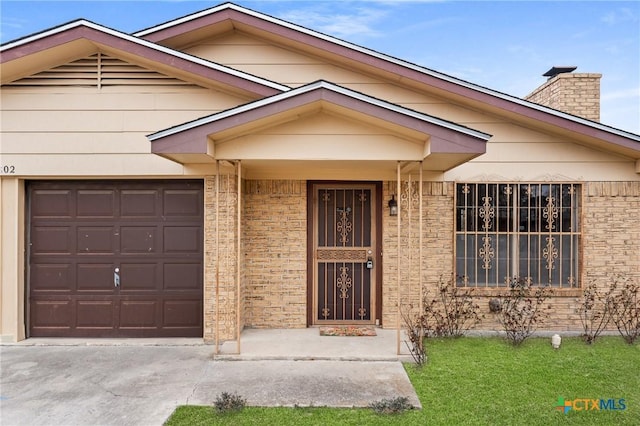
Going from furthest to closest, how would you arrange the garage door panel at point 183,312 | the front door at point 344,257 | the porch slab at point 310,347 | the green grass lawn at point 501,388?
the front door at point 344,257 < the garage door panel at point 183,312 < the porch slab at point 310,347 < the green grass lawn at point 501,388

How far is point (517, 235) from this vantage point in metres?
7.20

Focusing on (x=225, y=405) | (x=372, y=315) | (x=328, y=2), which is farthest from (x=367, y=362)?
(x=328, y=2)

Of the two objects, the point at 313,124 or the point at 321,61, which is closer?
the point at 313,124

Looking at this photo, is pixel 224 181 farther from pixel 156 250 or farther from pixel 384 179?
pixel 384 179

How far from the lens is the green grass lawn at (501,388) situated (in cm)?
413

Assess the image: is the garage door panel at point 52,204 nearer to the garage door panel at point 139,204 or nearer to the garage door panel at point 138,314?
the garage door panel at point 139,204

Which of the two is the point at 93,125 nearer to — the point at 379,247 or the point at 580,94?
the point at 379,247

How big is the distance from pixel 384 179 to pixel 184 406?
15.1ft

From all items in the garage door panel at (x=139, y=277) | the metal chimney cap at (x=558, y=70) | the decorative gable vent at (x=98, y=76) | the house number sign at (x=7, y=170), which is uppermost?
the metal chimney cap at (x=558, y=70)

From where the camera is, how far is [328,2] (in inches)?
447

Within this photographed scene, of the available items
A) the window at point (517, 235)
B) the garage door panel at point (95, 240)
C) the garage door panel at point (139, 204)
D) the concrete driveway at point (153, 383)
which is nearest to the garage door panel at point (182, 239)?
the garage door panel at point (139, 204)

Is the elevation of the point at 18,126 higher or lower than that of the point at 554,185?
higher

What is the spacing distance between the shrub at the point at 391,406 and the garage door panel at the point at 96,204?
510cm

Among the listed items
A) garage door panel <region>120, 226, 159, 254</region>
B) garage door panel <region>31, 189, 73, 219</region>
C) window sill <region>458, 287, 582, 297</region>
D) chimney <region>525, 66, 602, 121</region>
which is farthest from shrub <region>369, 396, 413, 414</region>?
chimney <region>525, 66, 602, 121</region>
